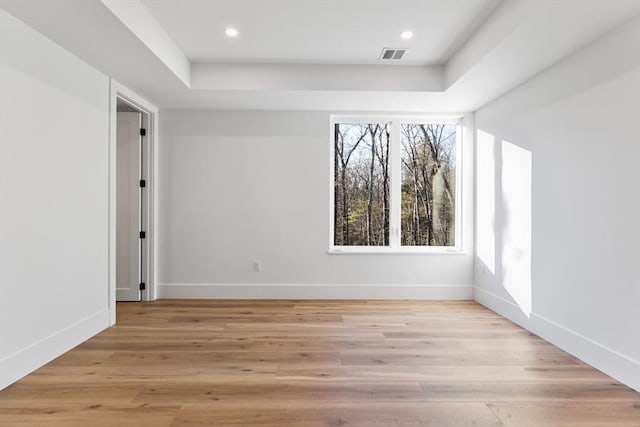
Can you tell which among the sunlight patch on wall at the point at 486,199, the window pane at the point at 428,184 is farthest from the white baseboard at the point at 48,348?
the sunlight patch on wall at the point at 486,199

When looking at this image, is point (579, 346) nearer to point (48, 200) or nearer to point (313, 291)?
point (313, 291)

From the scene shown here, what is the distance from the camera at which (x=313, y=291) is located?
14.7ft

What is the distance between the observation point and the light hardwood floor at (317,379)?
1911 millimetres

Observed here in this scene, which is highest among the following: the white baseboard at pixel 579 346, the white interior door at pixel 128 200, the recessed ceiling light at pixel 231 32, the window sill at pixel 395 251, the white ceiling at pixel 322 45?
the recessed ceiling light at pixel 231 32

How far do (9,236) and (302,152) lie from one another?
2989 mm

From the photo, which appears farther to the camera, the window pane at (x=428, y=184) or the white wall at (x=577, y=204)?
the window pane at (x=428, y=184)

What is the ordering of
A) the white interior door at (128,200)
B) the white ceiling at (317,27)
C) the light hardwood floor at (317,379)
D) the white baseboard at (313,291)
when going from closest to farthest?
1. the light hardwood floor at (317,379)
2. the white ceiling at (317,27)
3. the white interior door at (128,200)
4. the white baseboard at (313,291)

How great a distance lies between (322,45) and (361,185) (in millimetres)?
1891

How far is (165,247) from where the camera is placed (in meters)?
4.46

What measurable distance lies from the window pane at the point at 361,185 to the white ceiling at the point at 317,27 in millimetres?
1161

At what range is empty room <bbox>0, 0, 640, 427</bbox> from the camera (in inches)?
87.2

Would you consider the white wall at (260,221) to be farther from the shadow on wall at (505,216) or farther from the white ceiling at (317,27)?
the white ceiling at (317,27)

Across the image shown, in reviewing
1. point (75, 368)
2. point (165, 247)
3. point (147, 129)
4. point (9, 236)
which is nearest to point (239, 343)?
point (75, 368)

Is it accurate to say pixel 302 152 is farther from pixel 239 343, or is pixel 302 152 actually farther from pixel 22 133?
pixel 22 133
